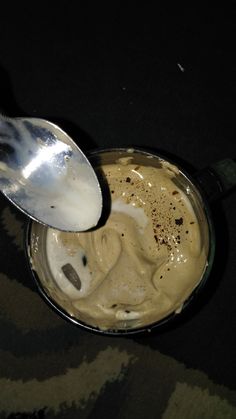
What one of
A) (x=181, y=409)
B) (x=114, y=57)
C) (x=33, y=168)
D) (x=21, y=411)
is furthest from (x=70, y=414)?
(x=114, y=57)

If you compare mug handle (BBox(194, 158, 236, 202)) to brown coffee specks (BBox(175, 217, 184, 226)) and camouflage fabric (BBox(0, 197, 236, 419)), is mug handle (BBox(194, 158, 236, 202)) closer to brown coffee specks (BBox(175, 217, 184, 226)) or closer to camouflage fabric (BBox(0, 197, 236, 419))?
brown coffee specks (BBox(175, 217, 184, 226))

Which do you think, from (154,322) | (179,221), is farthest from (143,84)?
(154,322)

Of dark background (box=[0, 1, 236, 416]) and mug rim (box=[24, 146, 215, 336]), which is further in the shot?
dark background (box=[0, 1, 236, 416])

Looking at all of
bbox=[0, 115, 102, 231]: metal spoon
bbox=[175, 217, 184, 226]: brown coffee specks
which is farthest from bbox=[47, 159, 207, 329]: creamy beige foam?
bbox=[0, 115, 102, 231]: metal spoon

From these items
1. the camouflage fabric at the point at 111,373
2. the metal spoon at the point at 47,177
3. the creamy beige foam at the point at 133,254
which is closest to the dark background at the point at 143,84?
the camouflage fabric at the point at 111,373

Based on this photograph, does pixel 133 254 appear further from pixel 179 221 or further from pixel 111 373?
pixel 111 373

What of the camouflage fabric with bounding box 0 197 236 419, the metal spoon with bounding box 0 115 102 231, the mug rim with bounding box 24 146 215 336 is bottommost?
the camouflage fabric with bounding box 0 197 236 419

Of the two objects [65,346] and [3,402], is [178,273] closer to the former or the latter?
[65,346]
